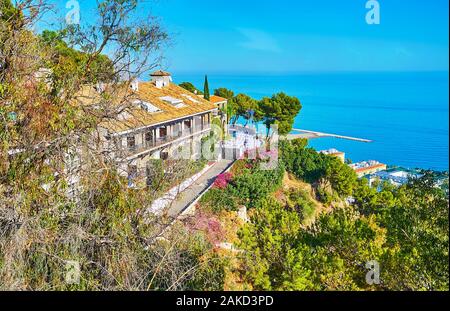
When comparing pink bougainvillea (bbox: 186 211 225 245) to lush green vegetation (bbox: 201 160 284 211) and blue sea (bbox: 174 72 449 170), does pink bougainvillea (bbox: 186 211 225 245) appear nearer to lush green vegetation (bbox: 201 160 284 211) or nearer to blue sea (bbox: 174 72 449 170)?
lush green vegetation (bbox: 201 160 284 211)

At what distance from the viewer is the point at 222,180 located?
62.9 feet

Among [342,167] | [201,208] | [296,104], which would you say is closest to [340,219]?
[201,208]

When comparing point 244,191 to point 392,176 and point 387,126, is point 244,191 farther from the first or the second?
point 387,126

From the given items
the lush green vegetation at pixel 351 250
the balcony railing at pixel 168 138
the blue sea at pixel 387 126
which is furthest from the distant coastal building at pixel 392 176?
the lush green vegetation at pixel 351 250

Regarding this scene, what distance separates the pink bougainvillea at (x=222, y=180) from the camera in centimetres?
1861

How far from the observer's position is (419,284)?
5633 mm

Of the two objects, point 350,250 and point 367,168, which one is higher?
point 350,250

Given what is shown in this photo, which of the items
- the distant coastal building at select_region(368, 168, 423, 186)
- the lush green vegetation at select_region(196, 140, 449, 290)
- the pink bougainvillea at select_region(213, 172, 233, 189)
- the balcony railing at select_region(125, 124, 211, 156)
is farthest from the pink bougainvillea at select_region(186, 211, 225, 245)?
the distant coastal building at select_region(368, 168, 423, 186)

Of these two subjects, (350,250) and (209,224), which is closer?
(350,250)

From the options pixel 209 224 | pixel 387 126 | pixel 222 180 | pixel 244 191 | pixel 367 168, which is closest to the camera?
pixel 209 224

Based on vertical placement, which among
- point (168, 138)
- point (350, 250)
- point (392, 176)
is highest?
point (168, 138)

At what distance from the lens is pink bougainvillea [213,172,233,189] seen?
61.1 ft

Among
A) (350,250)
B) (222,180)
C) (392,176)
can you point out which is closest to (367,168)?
(392,176)
